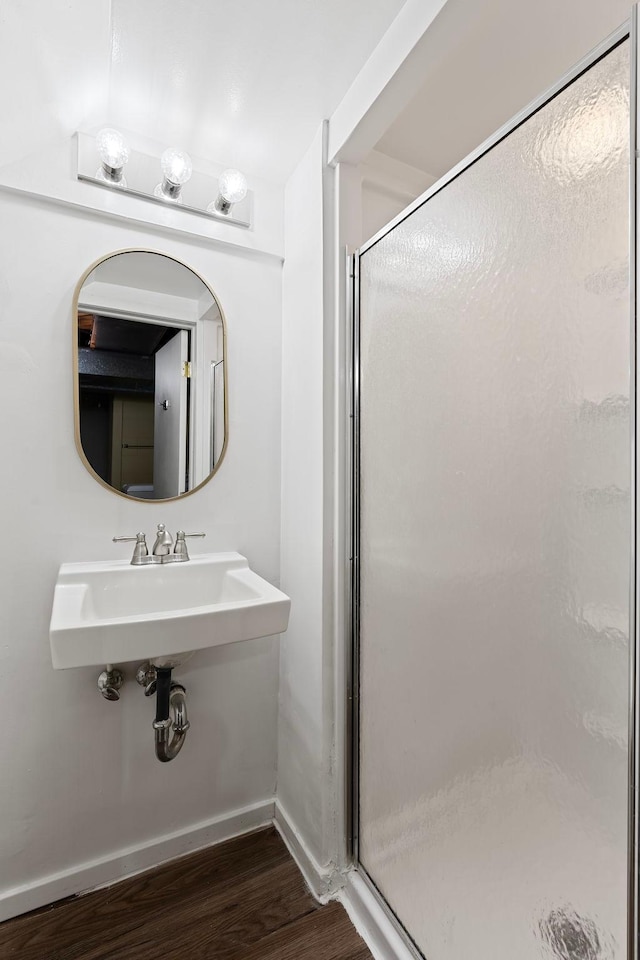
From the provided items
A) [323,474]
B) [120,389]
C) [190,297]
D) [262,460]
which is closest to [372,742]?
[323,474]

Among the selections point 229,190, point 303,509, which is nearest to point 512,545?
point 303,509

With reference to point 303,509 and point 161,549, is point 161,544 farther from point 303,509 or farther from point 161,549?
Result: point 303,509

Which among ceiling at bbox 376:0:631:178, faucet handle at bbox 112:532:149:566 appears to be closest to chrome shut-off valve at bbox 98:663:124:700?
faucet handle at bbox 112:532:149:566

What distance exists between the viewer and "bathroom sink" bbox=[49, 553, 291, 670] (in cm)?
104

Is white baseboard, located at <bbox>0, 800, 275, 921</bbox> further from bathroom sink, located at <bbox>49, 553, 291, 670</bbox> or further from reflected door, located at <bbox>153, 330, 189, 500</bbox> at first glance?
reflected door, located at <bbox>153, 330, 189, 500</bbox>

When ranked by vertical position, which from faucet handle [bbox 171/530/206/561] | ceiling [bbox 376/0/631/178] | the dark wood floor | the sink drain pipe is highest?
ceiling [bbox 376/0/631/178]

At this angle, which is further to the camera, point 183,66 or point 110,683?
point 110,683

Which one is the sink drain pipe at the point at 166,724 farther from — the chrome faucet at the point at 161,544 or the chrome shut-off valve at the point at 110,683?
the chrome faucet at the point at 161,544

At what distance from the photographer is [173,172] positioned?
1.45 metres

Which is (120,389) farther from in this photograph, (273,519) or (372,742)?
(372,742)

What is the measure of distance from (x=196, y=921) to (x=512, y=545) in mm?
1368

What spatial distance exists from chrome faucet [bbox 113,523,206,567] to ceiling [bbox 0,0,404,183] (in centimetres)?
111

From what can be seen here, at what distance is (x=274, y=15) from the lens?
43.5 inches

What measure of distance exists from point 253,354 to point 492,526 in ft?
3.61
